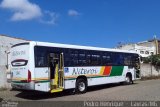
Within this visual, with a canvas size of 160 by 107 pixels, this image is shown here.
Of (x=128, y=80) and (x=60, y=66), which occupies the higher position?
(x=60, y=66)

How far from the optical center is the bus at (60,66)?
663 inches

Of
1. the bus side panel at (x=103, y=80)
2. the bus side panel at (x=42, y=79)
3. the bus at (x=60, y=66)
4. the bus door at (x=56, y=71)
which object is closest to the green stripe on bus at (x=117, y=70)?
the bus at (x=60, y=66)

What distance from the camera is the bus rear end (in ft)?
54.7

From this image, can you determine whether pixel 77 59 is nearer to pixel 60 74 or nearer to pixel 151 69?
pixel 60 74

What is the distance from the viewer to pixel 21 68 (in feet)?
56.2

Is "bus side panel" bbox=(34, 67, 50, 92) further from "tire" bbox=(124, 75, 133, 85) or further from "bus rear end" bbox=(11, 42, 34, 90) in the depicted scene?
"tire" bbox=(124, 75, 133, 85)

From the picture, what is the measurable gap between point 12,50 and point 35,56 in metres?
2.05

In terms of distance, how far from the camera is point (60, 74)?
1848 cm

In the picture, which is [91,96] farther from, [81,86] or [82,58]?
[82,58]

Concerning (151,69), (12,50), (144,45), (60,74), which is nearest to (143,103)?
(60,74)

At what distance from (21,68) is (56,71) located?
219cm

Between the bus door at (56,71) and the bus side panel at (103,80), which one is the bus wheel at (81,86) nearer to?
Result: the bus side panel at (103,80)

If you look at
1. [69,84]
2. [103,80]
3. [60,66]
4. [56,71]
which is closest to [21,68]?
[56,71]

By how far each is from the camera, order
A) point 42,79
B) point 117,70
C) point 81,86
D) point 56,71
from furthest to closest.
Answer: point 117,70
point 81,86
point 56,71
point 42,79
